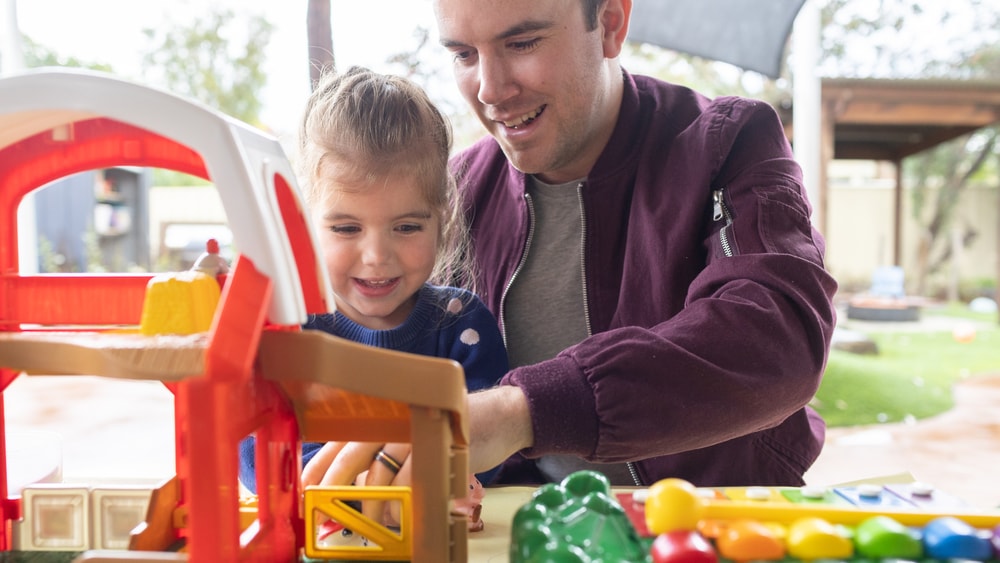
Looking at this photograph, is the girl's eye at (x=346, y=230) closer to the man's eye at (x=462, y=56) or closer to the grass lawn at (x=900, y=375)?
the man's eye at (x=462, y=56)

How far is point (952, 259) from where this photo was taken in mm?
10047

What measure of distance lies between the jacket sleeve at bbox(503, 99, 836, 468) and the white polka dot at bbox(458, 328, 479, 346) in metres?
0.35

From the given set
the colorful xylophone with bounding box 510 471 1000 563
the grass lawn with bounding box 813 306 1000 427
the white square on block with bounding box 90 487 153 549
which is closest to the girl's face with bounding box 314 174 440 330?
the white square on block with bounding box 90 487 153 549

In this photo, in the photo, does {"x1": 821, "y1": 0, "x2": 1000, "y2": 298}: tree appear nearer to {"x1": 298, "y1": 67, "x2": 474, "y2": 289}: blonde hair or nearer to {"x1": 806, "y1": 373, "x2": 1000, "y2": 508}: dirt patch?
{"x1": 806, "y1": 373, "x2": 1000, "y2": 508}: dirt patch

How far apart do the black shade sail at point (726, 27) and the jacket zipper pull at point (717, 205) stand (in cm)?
191

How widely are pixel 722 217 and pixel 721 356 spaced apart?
0.35 metres

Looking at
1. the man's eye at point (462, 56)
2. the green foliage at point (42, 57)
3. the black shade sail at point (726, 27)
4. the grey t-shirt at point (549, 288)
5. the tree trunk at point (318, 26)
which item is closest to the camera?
the man's eye at point (462, 56)

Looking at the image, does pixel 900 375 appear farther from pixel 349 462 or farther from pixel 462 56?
pixel 349 462

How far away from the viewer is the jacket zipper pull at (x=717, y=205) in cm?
121

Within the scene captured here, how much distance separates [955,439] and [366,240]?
13.7 feet

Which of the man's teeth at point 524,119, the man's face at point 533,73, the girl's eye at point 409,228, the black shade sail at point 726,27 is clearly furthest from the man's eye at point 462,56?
the black shade sail at point 726,27

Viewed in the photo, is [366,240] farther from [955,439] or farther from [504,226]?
[955,439]

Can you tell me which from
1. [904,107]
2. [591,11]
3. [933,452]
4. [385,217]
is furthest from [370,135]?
[904,107]

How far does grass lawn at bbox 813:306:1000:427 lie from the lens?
4.88 m
